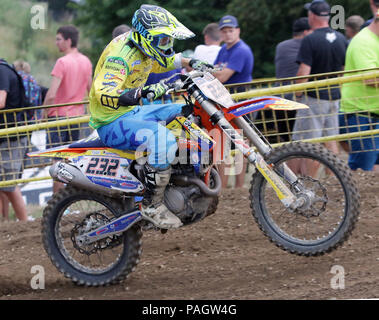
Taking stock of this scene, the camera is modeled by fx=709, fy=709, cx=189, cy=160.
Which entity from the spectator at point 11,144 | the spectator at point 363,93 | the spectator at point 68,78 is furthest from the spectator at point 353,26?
the spectator at point 11,144

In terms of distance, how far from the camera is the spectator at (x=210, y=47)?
381 inches

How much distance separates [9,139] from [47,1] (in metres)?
20.1

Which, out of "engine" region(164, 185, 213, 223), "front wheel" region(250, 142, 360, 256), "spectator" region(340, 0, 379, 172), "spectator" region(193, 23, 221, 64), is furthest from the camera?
"spectator" region(193, 23, 221, 64)

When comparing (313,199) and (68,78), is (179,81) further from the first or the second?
(68,78)

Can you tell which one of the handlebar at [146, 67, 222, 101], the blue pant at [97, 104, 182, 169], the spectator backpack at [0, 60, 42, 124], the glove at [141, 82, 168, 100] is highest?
the spectator backpack at [0, 60, 42, 124]

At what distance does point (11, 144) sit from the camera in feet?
25.8

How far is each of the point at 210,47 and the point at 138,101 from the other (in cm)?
504

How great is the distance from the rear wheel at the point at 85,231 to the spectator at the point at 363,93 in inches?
128

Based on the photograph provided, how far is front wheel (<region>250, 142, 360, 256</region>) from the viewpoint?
498 cm

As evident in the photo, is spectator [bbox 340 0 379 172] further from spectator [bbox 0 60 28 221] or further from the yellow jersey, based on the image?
spectator [bbox 0 60 28 221]

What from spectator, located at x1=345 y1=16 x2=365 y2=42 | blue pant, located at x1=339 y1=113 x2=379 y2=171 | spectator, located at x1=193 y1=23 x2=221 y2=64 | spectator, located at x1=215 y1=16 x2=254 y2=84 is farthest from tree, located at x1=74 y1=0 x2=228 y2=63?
blue pant, located at x1=339 y1=113 x2=379 y2=171

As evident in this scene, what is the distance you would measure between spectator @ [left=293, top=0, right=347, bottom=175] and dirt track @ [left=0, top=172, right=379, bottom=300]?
3.69ft

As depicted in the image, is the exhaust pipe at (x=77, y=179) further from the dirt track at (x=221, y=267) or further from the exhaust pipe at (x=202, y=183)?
the dirt track at (x=221, y=267)
